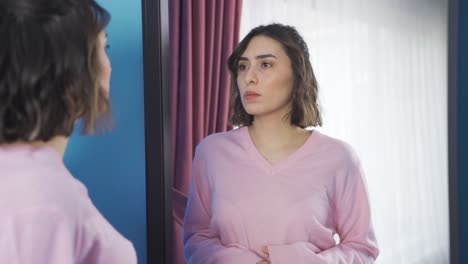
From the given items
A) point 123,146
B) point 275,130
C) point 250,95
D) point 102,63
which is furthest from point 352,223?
point 102,63

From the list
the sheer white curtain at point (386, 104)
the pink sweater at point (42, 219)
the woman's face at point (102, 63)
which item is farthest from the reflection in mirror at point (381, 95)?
the pink sweater at point (42, 219)

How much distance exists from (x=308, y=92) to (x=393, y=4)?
132cm

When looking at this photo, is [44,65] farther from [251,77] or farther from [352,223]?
[352,223]

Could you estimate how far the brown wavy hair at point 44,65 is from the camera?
23.6 inches

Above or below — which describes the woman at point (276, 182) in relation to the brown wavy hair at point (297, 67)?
below

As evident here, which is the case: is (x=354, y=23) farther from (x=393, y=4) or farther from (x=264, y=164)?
(x=264, y=164)

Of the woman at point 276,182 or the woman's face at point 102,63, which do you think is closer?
the woman's face at point 102,63

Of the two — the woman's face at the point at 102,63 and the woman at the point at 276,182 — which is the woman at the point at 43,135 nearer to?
the woman's face at the point at 102,63

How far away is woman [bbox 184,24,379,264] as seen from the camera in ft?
3.82

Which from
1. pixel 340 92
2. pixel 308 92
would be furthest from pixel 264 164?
pixel 340 92

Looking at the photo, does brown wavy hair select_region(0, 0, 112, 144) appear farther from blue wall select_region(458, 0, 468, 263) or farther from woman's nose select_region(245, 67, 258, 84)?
blue wall select_region(458, 0, 468, 263)

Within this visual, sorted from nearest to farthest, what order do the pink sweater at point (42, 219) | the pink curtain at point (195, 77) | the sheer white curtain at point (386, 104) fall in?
the pink sweater at point (42, 219), the pink curtain at point (195, 77), the sheer white curtain at point (386, 104)

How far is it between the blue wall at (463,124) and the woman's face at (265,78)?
0.40 meters

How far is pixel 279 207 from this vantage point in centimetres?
117
